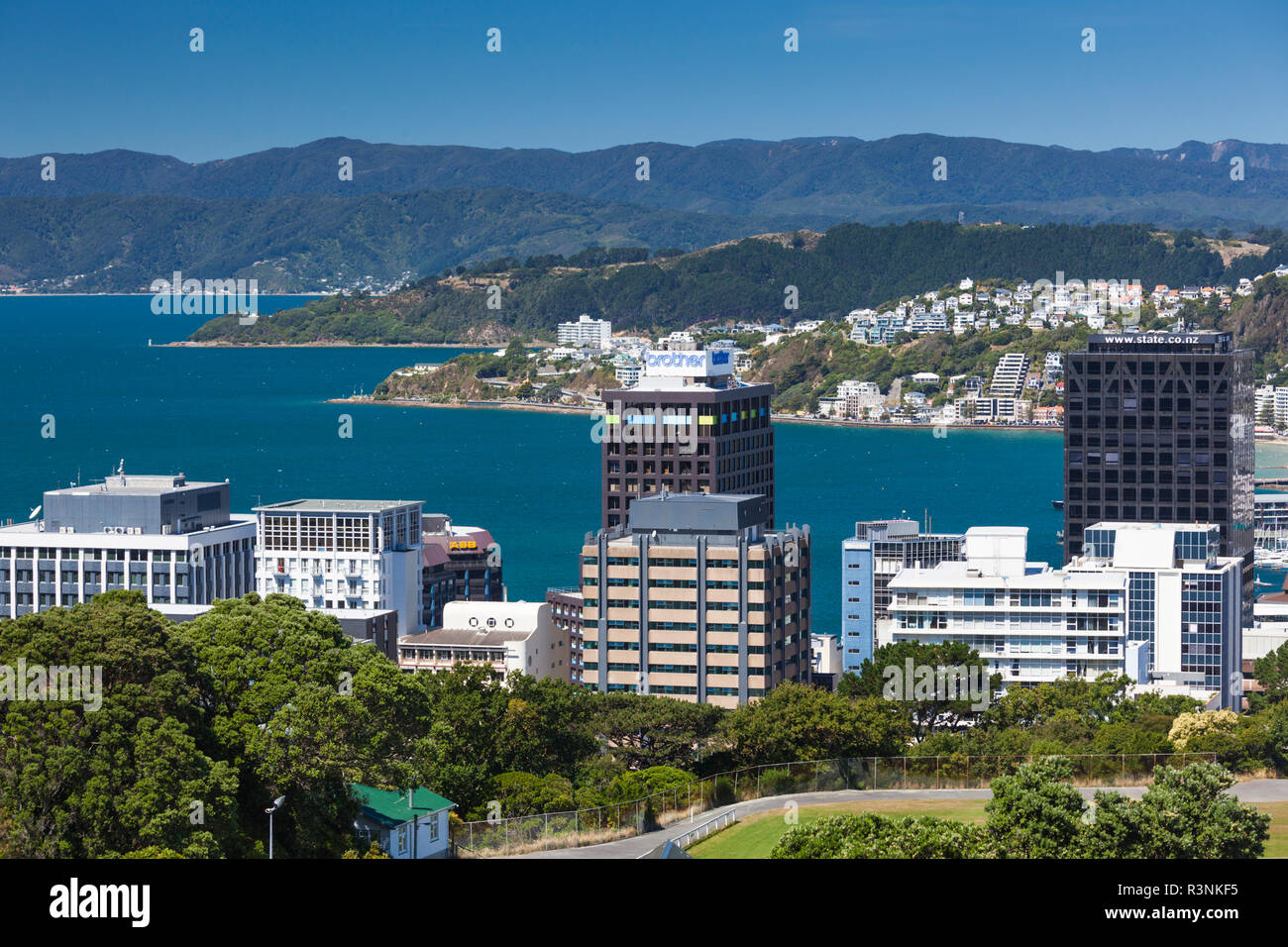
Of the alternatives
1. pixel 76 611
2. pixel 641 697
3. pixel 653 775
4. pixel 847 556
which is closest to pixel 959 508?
pixel 847 556

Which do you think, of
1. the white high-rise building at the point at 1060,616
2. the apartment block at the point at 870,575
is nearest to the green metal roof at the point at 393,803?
the white high-rise building at the point at 1060,616

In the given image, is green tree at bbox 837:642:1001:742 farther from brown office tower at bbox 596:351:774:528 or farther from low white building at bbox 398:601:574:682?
brown office tower at bbox 596:351:774:528

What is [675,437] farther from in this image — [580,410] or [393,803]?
[580,410]

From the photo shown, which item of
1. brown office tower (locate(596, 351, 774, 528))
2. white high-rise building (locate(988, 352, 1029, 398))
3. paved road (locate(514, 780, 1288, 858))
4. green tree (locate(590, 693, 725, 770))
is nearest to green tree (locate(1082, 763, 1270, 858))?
paved road (locate(514, 780, 1288, 858))

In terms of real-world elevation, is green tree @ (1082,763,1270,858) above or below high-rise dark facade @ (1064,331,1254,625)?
below

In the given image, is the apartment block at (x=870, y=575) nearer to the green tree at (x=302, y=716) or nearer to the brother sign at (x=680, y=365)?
the brother sign at (x=680, y=365)

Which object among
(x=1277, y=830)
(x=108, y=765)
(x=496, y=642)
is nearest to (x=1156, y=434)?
(x=496, y=642)

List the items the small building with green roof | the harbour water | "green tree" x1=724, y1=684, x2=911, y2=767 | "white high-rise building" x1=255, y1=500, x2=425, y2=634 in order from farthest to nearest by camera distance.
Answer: the harbour water
"white high-rise building" x1=255, y1=500, x2=425, y2=634
"green tree" x1=724, y1=684, x2=911, y2=767
the small building with green roof
